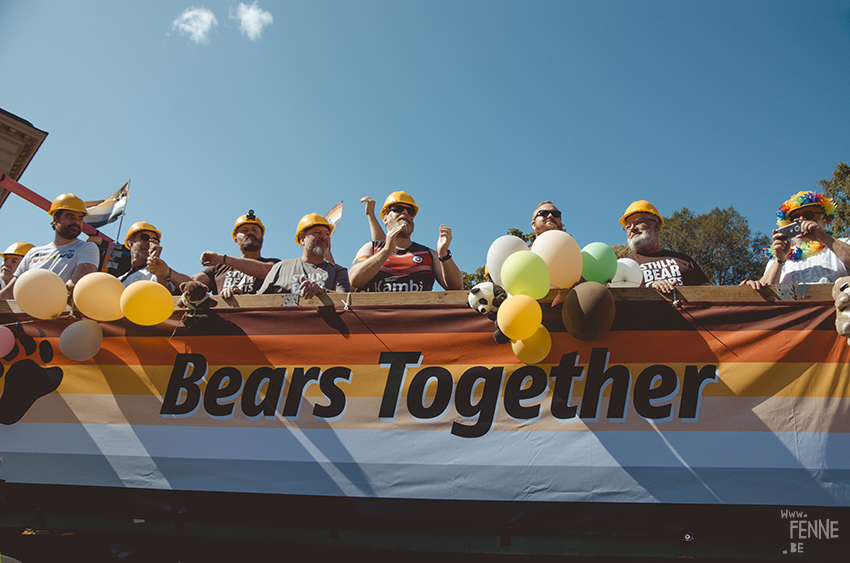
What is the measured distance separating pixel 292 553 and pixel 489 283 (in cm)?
209

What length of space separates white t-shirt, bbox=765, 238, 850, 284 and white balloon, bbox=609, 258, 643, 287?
4.03ft

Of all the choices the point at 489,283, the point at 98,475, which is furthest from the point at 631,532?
the point at 98,475

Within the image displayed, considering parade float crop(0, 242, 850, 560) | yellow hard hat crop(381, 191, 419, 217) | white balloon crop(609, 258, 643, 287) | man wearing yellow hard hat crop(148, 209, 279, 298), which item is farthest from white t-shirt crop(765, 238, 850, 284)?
man wearing yellow hard hat crop(148, 209, 279, 298)

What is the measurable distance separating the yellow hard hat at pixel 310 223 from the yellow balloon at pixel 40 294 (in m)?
1.74

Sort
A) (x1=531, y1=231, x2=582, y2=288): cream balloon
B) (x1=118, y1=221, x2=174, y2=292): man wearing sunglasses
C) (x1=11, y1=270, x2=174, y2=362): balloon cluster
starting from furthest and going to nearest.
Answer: (x1=118, y1=221, x2=174, y2=292): man wearing sunglasses → (x1=11, y1=270, x2=174, y2=362): balloon cluster → (x1=531, y1=231, x2=582, y2=288): cream balloon

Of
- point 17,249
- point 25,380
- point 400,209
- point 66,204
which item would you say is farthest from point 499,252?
point 17,249

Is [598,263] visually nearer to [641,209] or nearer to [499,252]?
[499,252]

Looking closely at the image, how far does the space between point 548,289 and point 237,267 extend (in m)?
2.56

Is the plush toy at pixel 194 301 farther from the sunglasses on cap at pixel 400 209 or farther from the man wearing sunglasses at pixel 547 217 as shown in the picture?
the man wearing sunglasses at pixel 547 217

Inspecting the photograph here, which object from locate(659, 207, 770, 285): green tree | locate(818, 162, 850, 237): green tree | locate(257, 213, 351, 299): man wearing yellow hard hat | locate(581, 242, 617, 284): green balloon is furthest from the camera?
locate(659, 207, 770, 285): green tree

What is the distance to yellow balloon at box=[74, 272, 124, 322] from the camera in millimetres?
2848

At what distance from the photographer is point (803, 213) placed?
10.3ft

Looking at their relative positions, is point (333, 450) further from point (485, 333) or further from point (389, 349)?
point (485, 333)

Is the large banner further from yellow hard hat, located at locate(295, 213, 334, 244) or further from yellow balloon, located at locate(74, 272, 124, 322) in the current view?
yellow hard hat, located at locate(295, 213, 334, 244)
